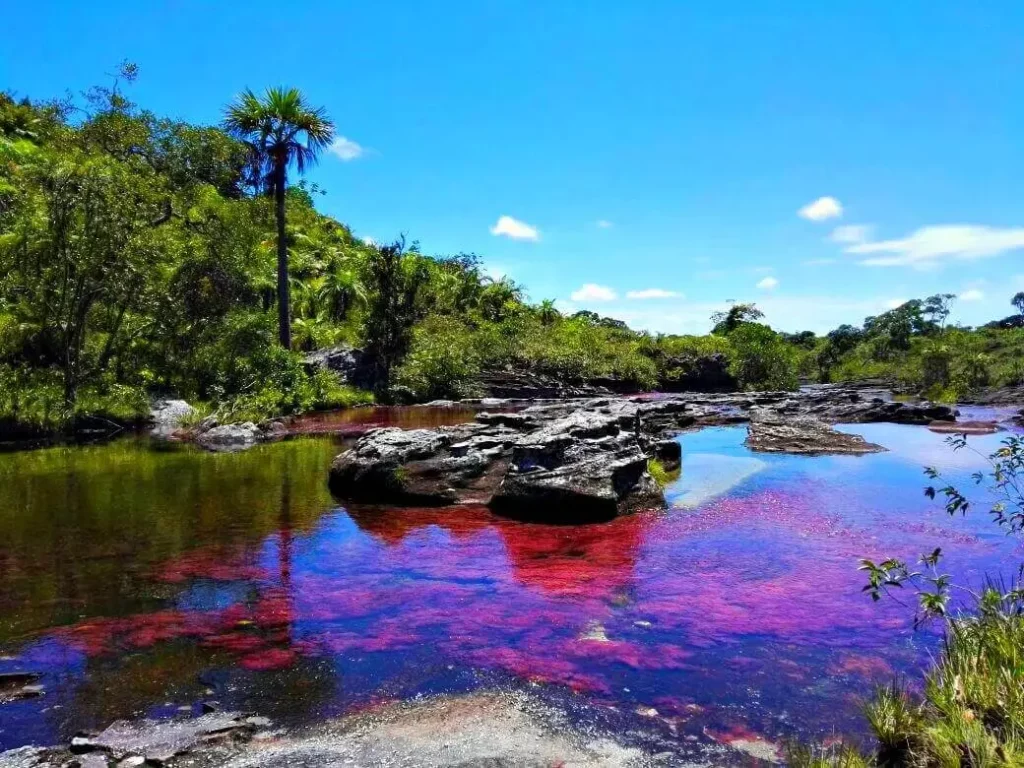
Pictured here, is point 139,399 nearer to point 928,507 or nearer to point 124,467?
point 124,467

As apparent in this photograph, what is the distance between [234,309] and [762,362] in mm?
38642

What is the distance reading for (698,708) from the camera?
5.30 metres

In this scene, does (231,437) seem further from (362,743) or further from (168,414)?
(362,743)

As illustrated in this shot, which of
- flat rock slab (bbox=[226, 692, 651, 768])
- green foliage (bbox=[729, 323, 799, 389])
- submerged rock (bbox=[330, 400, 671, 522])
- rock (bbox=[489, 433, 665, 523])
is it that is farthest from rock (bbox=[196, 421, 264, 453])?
green foliage (bbox=[729, 323, 799, 389])

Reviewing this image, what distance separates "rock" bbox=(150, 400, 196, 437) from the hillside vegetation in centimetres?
71

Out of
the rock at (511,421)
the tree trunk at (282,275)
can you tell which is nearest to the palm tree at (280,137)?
the tree trunk at (282,275)

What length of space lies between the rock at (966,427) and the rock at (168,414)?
2828cm

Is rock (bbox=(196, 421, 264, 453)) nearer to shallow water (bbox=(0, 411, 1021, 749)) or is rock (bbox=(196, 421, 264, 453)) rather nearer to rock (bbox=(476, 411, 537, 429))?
shallow water (bbox=(0, 411, 1021, 749))

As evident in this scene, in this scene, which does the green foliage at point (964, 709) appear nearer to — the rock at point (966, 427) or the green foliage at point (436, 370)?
the rock at point (966, 427)

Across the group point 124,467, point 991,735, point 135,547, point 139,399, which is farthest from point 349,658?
point 139,399

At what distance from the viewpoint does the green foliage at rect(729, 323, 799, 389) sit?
175 feet

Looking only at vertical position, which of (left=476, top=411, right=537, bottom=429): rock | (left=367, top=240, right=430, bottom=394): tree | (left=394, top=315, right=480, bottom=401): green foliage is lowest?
(left=476, top=411, right=537, bottom=429): rock

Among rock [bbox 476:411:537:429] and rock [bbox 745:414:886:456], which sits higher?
rock [bbox 476:411:537:429]

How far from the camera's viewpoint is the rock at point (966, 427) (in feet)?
82.0
